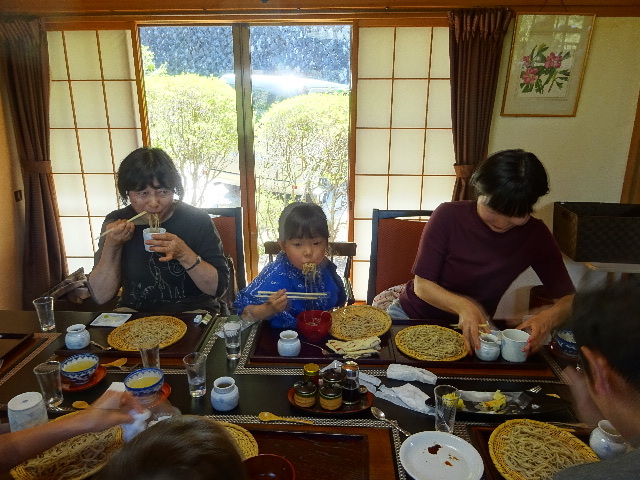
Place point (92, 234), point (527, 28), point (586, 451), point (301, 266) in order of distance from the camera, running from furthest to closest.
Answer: point (92, 234) < point (527, 28) < point (301, 266) < point (586, 451)

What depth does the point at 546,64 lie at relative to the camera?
3.33m

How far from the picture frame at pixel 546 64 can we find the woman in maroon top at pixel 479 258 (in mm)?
1723

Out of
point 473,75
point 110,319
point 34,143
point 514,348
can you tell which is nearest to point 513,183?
point 514,348

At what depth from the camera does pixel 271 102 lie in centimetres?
376

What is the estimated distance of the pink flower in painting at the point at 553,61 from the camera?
331cm

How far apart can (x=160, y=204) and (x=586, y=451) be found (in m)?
1.86

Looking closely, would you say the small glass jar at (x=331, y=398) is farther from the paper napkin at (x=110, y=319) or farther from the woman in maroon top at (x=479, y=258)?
the paper napkin at (x=110, y=319)

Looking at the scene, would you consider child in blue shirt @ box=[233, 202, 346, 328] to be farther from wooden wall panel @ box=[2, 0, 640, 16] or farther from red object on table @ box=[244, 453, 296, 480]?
wooden wall panel @ box=[2, 0, 640, 16]

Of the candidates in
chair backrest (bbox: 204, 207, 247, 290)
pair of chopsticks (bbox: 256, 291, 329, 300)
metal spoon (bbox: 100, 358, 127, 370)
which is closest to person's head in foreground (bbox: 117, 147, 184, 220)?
chair backrest (bbox: 204, 207, 247, 290)

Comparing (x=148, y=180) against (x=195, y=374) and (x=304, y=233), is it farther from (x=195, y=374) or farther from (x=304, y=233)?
(x=195, y=374)

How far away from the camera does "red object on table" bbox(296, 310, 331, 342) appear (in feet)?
5.51

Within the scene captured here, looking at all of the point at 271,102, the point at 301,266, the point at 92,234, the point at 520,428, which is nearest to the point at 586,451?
the point at 520,428

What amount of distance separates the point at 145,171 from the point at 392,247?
1.34m

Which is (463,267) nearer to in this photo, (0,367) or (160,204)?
(160,204)
